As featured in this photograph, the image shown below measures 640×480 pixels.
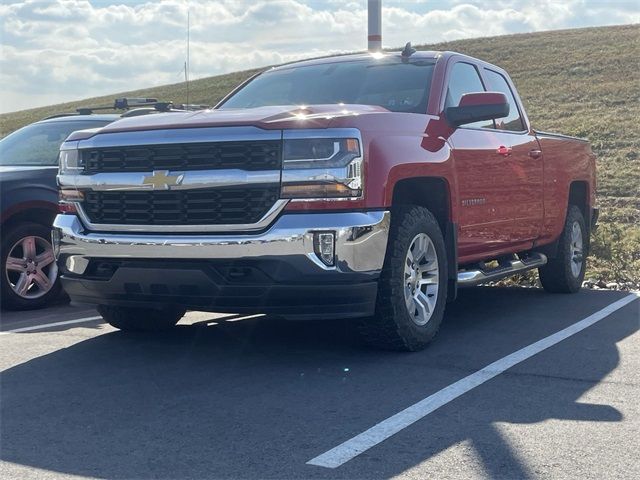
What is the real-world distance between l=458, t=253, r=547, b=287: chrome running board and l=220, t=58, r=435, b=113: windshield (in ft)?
3.79

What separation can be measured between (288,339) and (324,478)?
2718mm

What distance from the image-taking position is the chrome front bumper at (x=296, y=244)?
16.7 ft

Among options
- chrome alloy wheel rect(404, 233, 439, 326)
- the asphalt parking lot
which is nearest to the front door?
chrome alloy wheel rect(404, 233, 439, 326)

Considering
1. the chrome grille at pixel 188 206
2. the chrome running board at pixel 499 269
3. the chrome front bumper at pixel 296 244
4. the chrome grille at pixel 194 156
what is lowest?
the chrome running board at pixel 499 269

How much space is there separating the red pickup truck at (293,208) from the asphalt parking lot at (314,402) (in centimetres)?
36

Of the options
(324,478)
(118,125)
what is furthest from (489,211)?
(324,478)

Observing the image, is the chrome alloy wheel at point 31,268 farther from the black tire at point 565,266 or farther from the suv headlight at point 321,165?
the black tire at point 565,266

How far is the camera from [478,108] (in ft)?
20.6

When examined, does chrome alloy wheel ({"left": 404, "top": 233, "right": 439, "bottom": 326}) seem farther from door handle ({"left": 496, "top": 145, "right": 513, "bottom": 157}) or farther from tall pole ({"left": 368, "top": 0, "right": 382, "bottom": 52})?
tall pole ({"left": 368, "top": 0, "right": 382, "bottom": 52})

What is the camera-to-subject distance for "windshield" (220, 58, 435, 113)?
6535mm

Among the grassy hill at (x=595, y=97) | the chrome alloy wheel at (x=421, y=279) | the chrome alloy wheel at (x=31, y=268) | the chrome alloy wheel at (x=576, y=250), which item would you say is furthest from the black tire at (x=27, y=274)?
the grassy hill at (x=595, y=97)

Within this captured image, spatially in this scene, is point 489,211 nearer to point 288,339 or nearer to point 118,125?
point 288,339

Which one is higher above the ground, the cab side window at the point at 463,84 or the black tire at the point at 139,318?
the cab side window at the point at 463,84

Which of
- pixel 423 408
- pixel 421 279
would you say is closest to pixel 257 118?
pixel 421 279
